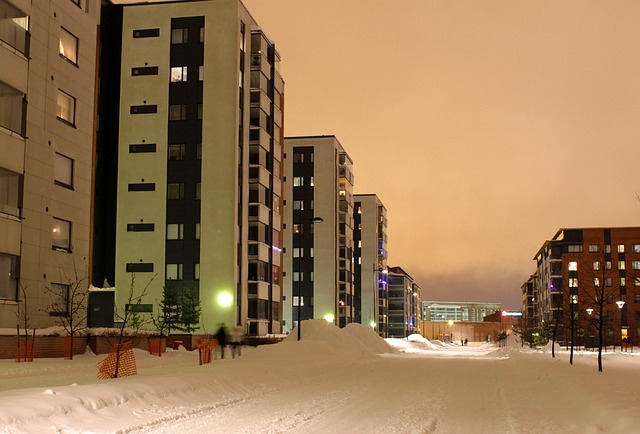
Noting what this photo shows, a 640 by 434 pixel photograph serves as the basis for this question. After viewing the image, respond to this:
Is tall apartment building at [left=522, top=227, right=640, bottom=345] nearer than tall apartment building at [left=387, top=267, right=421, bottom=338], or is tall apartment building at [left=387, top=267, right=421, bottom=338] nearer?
tall apartment building at [left=522, top=227, right=640, bottom=345]

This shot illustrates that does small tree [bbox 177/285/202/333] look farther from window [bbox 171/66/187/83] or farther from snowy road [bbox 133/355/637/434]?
snowy road [bbox 133/355/637/434]

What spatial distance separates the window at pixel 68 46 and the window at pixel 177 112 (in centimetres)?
2469

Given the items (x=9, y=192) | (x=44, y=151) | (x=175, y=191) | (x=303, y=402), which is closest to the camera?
(x=303, y=402)

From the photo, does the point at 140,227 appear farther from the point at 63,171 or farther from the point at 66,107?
the point at 66,107

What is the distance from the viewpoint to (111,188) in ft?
213

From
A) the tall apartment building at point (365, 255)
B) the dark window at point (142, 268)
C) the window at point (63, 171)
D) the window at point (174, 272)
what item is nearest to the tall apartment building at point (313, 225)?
the tall apartment building at point (365, 255)

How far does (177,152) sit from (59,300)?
2922 cm

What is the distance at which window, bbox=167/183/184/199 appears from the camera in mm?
63969

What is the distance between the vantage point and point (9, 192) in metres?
34.5

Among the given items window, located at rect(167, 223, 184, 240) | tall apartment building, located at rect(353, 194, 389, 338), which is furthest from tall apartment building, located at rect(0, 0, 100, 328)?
tall apartment building, located at rect(353, 194, 389, 338)

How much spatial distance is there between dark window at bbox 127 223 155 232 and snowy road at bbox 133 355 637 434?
39931mm

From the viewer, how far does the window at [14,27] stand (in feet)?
112

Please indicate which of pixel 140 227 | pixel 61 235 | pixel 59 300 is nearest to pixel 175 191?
pixel 140 227

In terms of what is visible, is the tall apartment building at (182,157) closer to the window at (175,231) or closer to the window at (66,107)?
the window at (175,231)
